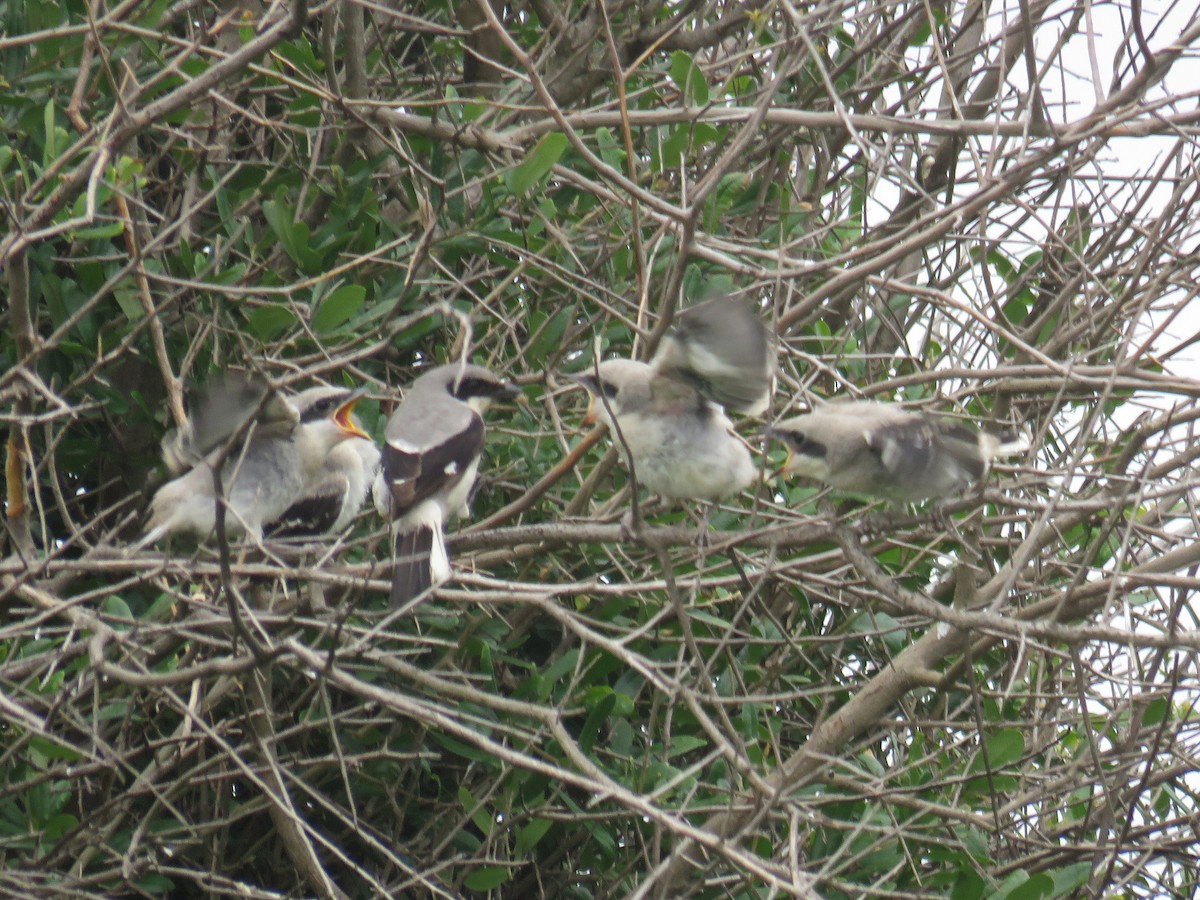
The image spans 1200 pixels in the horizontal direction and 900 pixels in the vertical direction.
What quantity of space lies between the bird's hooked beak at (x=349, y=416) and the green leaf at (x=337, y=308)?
0.76 feet

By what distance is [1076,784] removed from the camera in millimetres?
4957

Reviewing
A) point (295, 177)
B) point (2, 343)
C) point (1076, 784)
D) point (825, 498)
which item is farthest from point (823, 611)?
point (2, 343)

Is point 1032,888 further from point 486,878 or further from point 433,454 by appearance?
point 433,454

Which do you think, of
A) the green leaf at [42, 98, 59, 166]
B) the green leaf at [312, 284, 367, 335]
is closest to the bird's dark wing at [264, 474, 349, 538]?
the green leaf at [312, 284, 367, 335]

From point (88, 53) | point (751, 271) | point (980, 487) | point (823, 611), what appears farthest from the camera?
point (823, 611)

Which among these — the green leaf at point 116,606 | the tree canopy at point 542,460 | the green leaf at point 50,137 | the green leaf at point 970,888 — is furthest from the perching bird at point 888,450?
the green leaf at point 50,137

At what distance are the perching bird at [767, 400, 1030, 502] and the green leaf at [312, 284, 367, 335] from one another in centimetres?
130

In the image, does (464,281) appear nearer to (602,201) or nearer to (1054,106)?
(602,201)

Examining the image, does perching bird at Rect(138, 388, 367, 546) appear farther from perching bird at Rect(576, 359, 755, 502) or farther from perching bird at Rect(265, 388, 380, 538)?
perching bird at Rect(576, 359, 755, 502)

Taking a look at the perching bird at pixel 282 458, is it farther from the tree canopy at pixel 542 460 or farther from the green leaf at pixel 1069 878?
the green leaf at pixel 1069 878

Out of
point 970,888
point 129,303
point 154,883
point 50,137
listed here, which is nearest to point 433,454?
point 129,303

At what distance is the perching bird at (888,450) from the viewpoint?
4035mm

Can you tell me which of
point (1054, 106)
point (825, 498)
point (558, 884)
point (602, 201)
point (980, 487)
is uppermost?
point (1054, 106)

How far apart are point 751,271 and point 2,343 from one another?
93.1 inches
